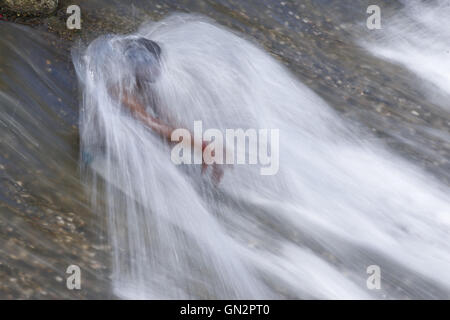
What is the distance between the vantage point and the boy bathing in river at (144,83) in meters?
4.92

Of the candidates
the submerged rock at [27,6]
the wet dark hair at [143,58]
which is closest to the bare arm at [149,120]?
the wet dark hair at [143,58]

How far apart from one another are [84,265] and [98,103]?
140 cm

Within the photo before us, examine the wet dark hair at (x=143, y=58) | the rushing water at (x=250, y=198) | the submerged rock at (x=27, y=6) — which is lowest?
the rushing water at (x=250, y=198)

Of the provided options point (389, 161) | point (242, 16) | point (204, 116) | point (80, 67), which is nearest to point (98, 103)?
point (80, 67)

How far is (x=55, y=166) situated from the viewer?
4551mm

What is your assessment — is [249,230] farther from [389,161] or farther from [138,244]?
[389,161]

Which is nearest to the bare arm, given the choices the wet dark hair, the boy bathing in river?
the boy bathing in river

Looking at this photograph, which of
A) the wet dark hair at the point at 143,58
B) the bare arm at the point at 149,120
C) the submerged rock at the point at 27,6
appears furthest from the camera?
the submerged rock at the point at 27,6

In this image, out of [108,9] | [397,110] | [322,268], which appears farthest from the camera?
[108,9]

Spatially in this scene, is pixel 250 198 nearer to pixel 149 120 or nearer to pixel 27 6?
pixel 149 120

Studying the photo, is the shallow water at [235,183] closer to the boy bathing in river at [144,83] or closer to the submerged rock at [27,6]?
the boy bathing in river at [144,83]

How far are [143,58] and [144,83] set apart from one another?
0.22 m

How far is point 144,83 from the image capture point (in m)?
5.07

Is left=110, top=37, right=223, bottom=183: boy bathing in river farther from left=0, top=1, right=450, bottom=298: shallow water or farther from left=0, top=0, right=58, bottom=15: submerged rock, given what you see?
left=0, top=0, right=58, bottom=15: submerged rock
